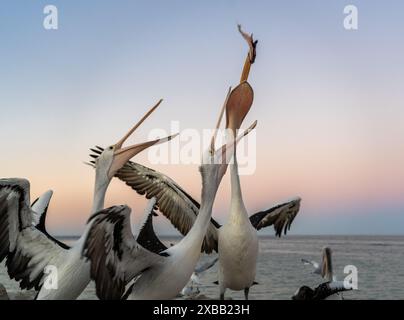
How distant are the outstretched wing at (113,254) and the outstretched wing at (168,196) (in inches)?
64.9

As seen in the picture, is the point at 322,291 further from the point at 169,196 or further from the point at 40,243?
the point at 40,243

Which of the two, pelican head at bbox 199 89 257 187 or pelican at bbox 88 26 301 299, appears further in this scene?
pelican at bbox 88 26 301 299

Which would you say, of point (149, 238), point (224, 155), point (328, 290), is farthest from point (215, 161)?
point (328, 290)

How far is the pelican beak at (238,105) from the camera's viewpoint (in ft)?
18.6

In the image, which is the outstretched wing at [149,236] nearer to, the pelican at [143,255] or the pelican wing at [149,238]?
the pelican wing at [149,238]

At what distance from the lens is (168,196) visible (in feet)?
21.0

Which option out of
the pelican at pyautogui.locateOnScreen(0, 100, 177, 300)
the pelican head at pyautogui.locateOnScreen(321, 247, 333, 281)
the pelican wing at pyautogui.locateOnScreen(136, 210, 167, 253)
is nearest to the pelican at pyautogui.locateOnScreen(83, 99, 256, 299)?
the pelican at pyautogui.locateOnScreen(0, 100, 177, 300)

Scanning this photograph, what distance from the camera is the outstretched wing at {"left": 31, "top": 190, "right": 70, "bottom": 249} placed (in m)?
5.18

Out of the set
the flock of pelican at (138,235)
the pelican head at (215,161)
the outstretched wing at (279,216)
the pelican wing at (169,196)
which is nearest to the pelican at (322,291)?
the outstretched wing at (279,216)

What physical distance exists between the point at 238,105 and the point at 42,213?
2.07 metres

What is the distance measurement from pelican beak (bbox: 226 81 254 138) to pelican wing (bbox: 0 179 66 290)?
6.14 ft

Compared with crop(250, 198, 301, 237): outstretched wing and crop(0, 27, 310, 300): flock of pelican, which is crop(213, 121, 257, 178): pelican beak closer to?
crop(0, 27, 310, 300): flock of pelican
